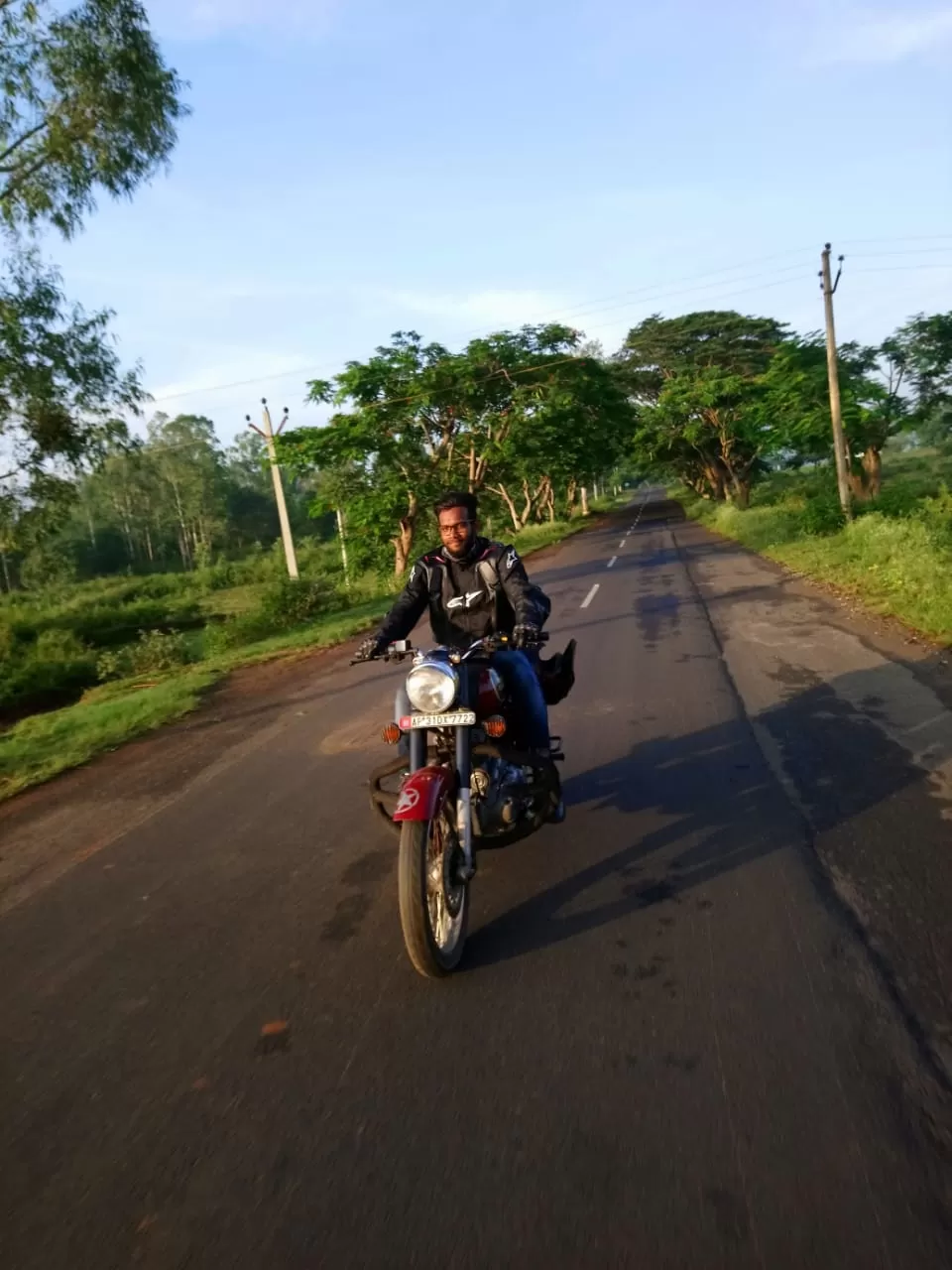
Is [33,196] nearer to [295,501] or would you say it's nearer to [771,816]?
[771,816]

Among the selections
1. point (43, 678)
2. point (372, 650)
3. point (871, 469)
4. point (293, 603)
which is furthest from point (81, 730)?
point (871, 469)

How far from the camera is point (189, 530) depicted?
230ft

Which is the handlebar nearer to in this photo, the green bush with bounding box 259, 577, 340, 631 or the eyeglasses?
the eyeglasses

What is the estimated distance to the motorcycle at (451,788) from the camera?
3.42 metres

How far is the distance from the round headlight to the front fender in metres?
0.26

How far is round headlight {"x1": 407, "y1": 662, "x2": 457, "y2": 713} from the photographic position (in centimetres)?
378

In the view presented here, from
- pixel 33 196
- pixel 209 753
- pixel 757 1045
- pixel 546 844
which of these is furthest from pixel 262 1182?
pixel 33 196

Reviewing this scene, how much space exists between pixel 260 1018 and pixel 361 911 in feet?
2.89

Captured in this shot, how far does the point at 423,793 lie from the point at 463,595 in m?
1.47

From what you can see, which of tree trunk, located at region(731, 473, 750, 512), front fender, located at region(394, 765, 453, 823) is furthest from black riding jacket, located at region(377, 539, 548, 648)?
tree trunk, located at region(731, 473, 750, 512)

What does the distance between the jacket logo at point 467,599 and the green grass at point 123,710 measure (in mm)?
4397

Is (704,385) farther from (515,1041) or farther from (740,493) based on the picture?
(515,1041)

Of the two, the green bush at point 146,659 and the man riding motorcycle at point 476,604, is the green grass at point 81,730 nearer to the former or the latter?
the green bush at point 146,659

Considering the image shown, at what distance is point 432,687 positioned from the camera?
381cm
